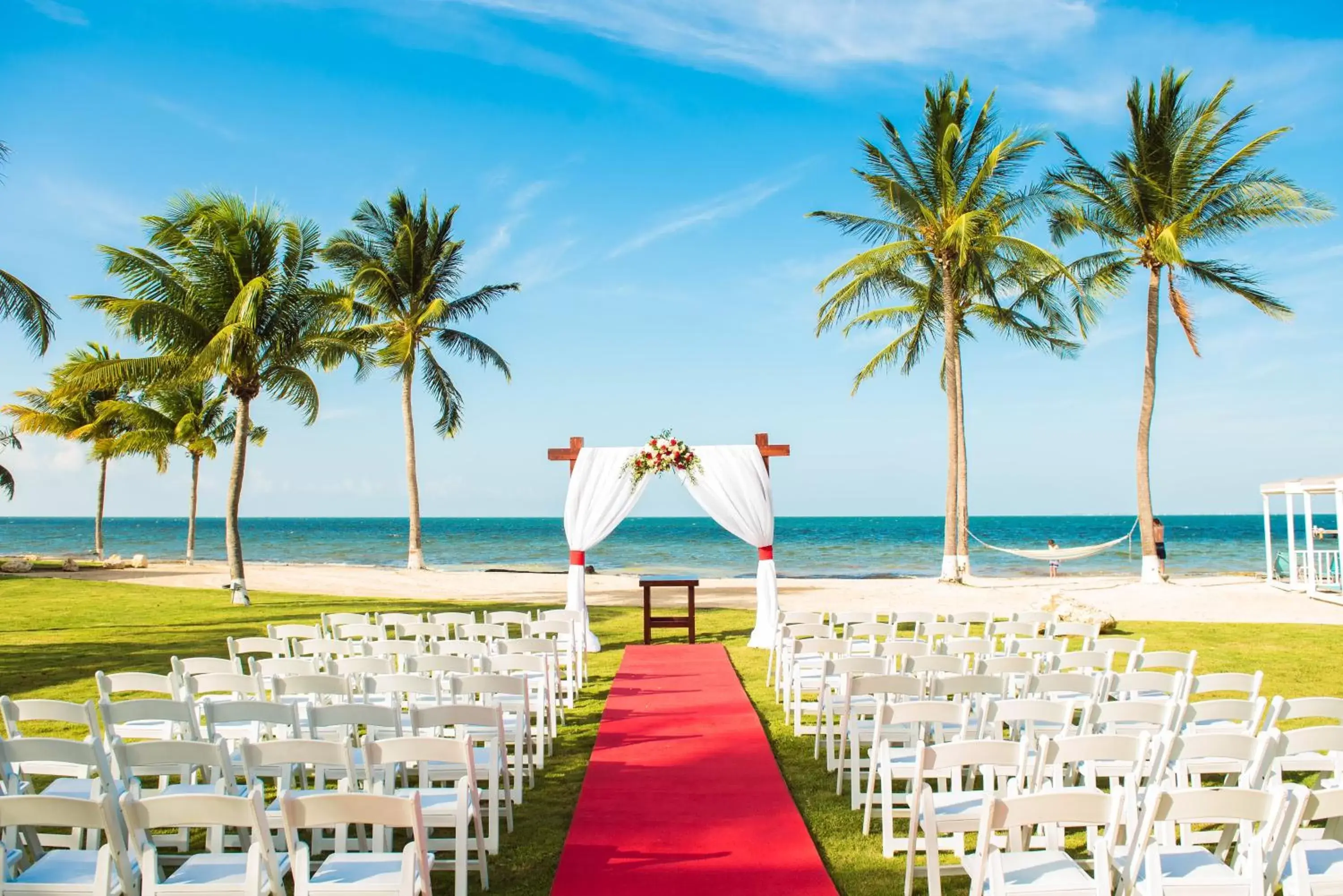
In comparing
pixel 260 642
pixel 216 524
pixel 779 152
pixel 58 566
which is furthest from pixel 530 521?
pixel 260 642

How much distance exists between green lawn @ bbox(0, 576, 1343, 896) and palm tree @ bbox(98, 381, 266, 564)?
27.7 feet

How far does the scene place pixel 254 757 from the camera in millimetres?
3820

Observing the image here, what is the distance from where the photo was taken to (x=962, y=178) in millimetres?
19672

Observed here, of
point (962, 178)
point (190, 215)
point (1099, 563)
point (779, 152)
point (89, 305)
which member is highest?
point (779, 152)

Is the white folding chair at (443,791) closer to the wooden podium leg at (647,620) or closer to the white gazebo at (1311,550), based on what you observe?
the wooden podium leg at (647,620)

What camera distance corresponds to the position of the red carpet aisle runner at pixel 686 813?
4.36 meters

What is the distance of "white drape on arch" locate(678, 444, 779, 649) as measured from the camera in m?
12.7

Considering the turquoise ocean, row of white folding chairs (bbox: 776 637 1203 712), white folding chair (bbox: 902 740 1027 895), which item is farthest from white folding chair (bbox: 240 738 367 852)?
the turquoise ocean

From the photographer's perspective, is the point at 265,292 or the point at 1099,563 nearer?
the point at 265,292

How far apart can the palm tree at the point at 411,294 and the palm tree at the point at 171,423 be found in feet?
20.7

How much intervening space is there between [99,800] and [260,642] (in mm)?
4725

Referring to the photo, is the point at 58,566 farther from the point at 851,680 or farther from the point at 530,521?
the point at 530,521

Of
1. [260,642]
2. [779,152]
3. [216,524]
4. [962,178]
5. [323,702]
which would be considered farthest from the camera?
[216,524]

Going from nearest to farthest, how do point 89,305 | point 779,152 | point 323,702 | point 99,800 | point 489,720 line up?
point 99,800 → point 489,720 → point 323,702 → point 89,305 → point 779,152
